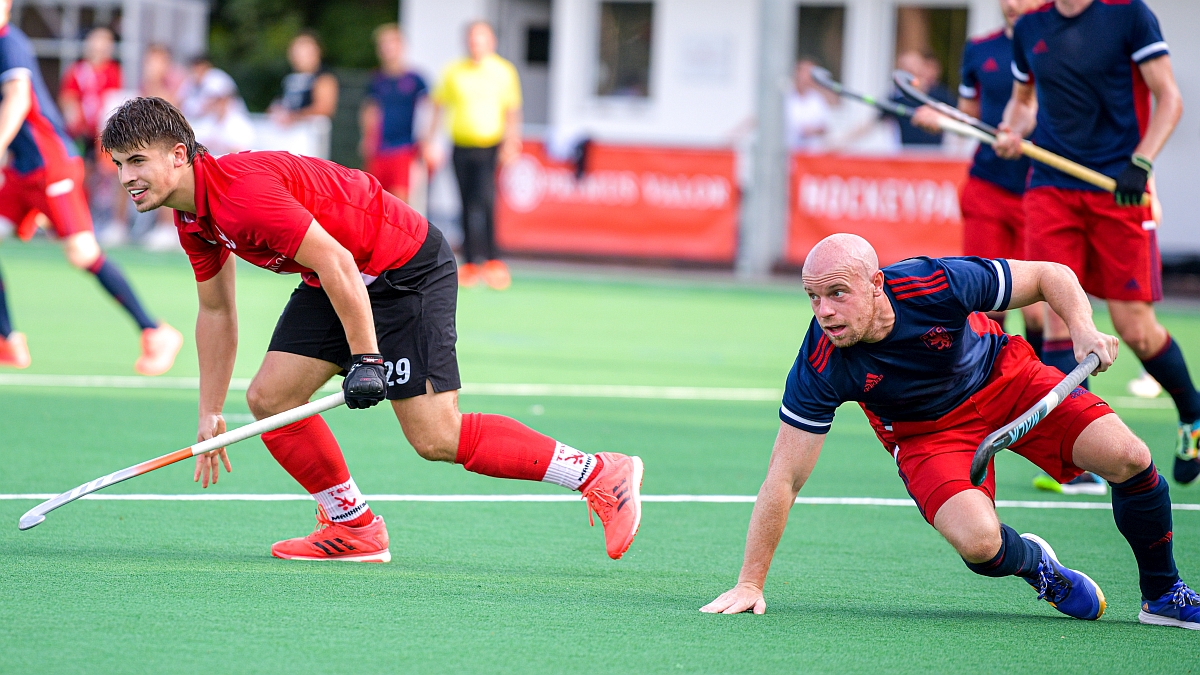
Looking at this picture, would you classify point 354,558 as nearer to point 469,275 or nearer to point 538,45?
point 469,275

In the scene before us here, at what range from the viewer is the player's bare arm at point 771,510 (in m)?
3.76

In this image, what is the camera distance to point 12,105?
739 cm

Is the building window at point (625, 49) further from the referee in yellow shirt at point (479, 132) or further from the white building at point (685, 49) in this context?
the referee in yellow shirt at point (479, 132)

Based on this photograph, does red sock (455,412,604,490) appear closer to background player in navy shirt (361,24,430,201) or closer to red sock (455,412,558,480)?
red sock (455,412,558,480)

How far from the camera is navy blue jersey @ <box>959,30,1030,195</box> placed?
6426mm

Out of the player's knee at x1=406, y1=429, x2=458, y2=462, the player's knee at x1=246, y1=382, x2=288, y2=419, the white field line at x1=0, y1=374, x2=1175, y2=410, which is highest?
the player's knee at x1=246, y1=382, x2=288, y2=419

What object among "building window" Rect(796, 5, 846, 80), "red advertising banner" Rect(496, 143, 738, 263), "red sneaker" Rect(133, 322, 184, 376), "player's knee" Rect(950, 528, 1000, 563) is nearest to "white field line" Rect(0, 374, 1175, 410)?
"red sneaker" Rect(133, 322, 184, 376)

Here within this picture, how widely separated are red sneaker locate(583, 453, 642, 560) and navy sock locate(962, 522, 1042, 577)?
99cm

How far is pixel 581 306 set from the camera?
39.6 ft

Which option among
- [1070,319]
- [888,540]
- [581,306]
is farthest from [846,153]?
[1070,319]

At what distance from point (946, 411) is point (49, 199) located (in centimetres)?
553

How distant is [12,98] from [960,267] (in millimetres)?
5394

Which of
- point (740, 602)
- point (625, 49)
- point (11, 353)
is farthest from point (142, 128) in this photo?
point (625, 49)

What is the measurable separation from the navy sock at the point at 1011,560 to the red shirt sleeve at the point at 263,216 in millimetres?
1909
